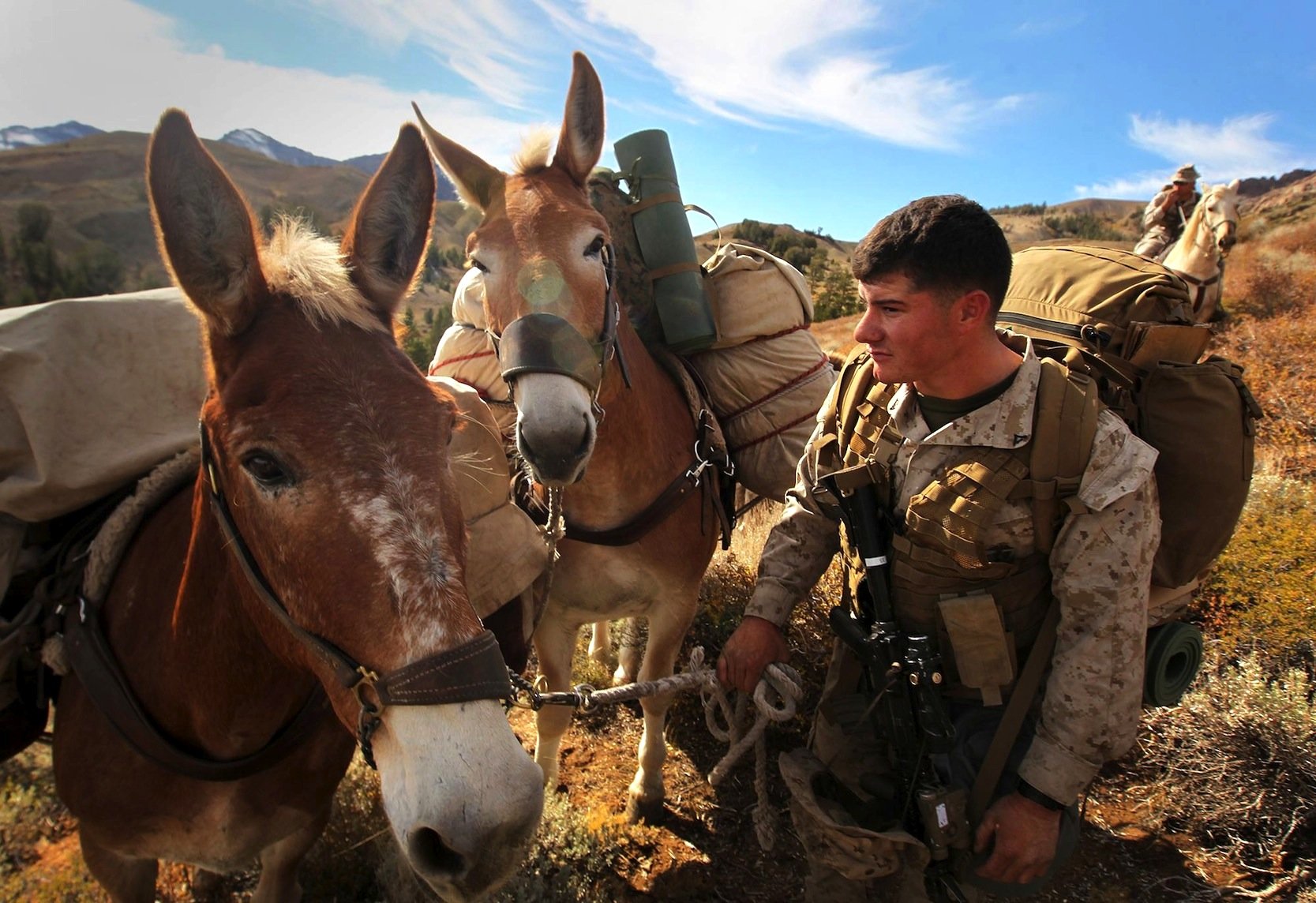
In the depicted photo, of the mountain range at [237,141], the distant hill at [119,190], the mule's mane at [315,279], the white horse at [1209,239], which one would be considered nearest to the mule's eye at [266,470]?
the mule's mane at [315,279]

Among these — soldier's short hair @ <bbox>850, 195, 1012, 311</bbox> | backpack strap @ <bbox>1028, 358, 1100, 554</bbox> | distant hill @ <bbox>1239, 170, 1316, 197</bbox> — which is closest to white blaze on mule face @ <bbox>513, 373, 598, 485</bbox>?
soldier's short hair @ <bbox>850, 195, 1012, 311</bbox>

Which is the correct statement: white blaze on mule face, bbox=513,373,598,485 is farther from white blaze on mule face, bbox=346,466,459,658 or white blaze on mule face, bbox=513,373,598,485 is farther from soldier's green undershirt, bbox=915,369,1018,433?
soldier's green undershirt, bbox=915,369,1018,433

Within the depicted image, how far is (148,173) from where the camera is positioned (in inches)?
58.7

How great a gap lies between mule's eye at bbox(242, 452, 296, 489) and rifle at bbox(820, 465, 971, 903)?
1565 millimetres

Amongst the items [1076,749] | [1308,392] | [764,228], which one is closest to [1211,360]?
[1076,749]

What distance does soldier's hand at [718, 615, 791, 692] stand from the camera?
2316mm

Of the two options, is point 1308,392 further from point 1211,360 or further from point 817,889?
point 817,889

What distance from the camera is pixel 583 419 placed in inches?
91.9

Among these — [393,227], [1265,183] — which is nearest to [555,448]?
[393,227]

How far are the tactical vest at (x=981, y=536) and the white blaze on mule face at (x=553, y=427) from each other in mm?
944

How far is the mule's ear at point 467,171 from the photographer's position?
2967 mm

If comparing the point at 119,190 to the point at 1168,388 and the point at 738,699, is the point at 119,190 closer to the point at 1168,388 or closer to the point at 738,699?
the point at 738,699

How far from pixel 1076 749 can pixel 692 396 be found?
7.02 feet

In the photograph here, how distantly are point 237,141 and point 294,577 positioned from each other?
440 ft
